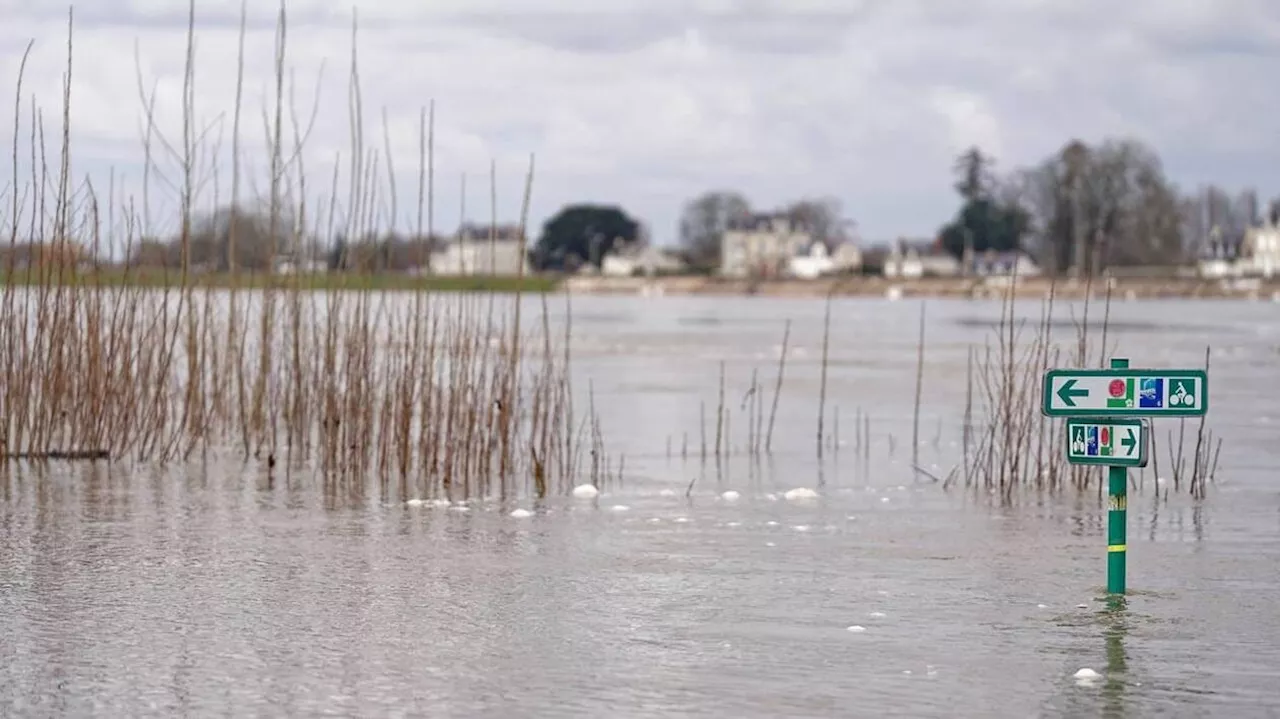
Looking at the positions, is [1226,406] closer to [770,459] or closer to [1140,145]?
[770,459]

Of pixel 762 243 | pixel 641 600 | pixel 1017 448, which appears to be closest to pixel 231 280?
pixel 1017 448

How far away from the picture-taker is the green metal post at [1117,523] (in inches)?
308

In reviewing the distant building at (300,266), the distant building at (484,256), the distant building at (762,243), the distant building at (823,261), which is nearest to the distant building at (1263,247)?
A: the distant building at (823,261)

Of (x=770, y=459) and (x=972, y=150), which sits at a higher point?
(x=972, y=150)

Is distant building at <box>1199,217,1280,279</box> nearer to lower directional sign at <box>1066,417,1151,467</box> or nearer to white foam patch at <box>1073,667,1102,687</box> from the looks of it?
lower directional sign at <box>1066,417,1151,467</box>

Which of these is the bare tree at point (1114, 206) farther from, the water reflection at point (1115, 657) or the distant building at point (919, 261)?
the water reflection at point (1115, 657)

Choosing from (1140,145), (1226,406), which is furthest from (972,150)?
(1226,406)

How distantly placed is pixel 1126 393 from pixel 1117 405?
6 centimetres

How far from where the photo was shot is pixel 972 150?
14188 cm

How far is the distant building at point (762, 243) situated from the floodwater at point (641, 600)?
13665 centimetres

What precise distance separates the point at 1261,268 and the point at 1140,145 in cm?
2424

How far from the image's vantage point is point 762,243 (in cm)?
16238

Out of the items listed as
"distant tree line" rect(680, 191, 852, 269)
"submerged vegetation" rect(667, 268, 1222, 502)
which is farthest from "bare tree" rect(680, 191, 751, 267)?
"submerged vegetation" rect(667, 268, 1222, 502)

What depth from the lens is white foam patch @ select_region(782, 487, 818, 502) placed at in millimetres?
12578
